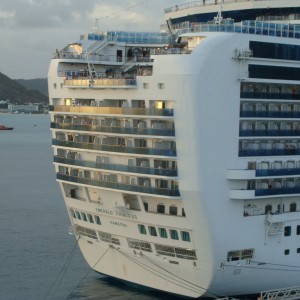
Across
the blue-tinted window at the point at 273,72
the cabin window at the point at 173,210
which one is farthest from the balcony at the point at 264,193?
the blue-tinted window at the point at 273,72

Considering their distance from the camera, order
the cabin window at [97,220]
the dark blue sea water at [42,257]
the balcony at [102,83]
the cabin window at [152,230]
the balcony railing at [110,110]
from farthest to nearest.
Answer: the dark blue sea water at [42,257], the cabin window at [97,220], the cabin window at [152,230], the balcony at [102,83], the balcony railing at [110,110]

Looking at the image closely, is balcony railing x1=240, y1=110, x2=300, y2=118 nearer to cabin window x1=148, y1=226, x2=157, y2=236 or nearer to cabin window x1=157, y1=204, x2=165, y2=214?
cabin window x1=157, y1=204, x2=165, y2=214

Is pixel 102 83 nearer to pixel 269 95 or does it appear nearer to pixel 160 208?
pixel 160 208

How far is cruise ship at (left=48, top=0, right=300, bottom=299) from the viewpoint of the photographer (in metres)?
30.2

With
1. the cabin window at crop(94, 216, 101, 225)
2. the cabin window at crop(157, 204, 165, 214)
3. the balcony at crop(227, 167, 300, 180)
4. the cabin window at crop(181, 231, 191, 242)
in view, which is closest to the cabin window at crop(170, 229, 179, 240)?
the cabin window at crop(181, 231, 191, 242)

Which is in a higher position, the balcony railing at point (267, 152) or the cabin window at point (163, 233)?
the balcony railing at point (267, 152)

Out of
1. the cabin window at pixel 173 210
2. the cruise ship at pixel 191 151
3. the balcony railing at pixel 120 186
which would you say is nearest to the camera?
the cruise ship at pixel 191 151

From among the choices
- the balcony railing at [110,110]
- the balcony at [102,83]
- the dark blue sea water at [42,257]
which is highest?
the balcony at [102,83]

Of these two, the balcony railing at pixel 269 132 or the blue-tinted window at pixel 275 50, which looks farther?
the balcony railing at pixel 269 132

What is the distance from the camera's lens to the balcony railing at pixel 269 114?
31.1 meters

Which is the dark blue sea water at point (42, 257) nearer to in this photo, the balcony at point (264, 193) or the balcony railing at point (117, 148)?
the balcony at point (264, 193)

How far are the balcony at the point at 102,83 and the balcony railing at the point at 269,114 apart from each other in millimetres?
3785

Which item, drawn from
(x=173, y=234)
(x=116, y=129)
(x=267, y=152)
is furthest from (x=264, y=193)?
(x=116, y=129)

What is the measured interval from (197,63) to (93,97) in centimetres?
505
